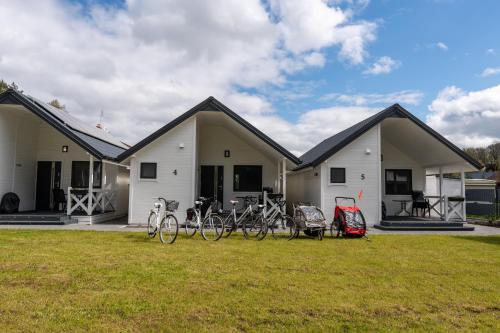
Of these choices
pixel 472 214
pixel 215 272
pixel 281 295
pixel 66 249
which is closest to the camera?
pixel 281 295

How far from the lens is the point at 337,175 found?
1220 cm

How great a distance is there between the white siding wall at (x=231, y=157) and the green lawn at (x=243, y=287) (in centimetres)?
640

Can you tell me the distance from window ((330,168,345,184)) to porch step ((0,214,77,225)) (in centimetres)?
936

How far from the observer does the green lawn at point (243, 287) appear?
3.43 m

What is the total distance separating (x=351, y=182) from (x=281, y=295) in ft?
28.2

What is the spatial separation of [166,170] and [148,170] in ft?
2.14

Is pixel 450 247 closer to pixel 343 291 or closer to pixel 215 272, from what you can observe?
pixel 343 291

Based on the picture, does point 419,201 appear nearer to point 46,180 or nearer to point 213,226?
point 213,226

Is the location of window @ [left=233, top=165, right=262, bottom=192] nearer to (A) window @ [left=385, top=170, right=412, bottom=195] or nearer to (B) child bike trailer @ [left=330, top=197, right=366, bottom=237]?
(B) child bike trailer @ [left=330, top=197, right=366, bottom=237]

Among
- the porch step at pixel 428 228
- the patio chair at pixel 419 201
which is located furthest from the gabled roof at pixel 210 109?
the patio chair at pixel 419 201

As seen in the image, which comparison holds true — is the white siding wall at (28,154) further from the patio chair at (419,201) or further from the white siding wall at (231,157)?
the patio chair at (419,201)

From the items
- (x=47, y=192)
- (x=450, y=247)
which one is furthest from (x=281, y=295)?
(x=47, y=192)

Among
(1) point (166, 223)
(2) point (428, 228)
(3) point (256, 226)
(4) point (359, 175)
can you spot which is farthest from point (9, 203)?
(2) point (428, 228)

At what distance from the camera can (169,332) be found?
3.16m
